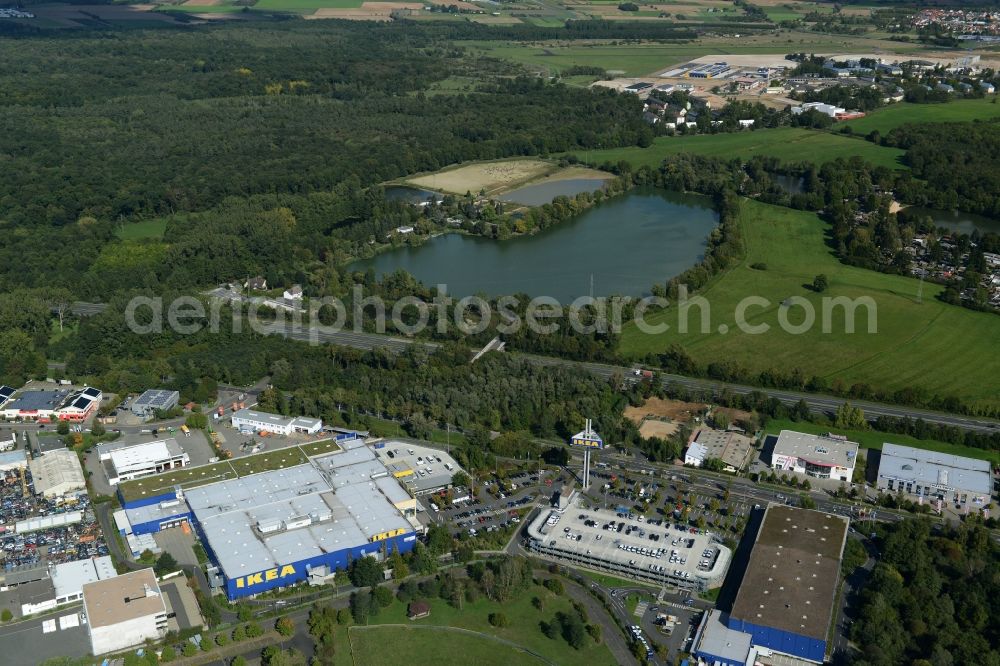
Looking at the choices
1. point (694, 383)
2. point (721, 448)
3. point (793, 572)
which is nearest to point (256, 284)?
point (694, 383)

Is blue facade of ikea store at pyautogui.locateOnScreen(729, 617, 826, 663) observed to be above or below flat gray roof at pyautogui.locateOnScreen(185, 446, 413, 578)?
below

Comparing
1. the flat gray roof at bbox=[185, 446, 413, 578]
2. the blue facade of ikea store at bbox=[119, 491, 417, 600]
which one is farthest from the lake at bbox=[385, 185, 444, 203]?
the blue facade of ikea store at bbox=[119, 491, 417, 600]

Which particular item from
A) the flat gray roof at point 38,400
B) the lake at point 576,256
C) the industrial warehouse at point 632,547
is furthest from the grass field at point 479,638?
the lake at point 576,256

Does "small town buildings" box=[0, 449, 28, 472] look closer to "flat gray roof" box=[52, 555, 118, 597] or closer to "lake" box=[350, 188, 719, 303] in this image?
"flat gray roof" box=[52, 555, 118, 597]

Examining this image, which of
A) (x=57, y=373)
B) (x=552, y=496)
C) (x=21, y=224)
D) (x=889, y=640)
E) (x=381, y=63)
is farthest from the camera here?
(x=381, y=63)

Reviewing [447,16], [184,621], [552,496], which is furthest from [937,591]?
[447,16]

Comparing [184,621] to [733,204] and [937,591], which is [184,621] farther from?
[733,204]
